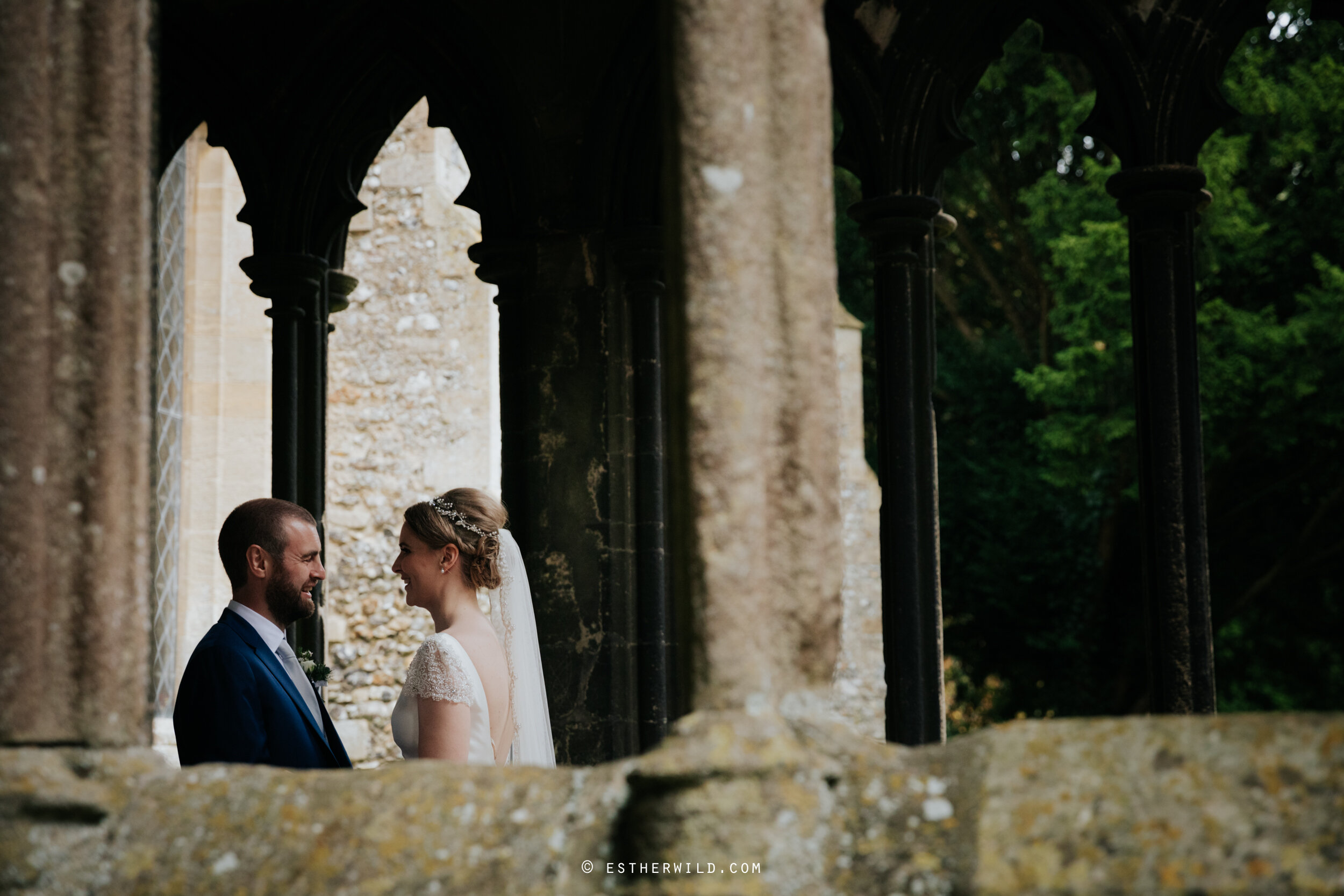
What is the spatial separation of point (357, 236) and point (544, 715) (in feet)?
21.1

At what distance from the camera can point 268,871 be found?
1.69m

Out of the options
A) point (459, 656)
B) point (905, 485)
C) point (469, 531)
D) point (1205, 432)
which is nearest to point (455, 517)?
point (469, 531)

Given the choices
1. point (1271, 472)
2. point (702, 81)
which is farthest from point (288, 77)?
point (1271, 472)

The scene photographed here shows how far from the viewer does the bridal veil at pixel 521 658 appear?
3641 millimetres

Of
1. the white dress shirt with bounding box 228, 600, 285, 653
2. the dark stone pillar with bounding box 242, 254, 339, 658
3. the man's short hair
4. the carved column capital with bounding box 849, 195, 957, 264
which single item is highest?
the carved column capital with bounding box 849, 195, 957, 264

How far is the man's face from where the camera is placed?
3.17m

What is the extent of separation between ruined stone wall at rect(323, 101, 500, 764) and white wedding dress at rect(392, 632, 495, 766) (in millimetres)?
5943

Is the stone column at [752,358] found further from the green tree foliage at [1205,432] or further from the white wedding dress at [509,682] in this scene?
the green tree foliage at [1205,432]

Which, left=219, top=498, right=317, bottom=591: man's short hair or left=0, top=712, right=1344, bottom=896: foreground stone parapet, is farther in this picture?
left=219, top=498, right=317, bottom=591: man's short hair

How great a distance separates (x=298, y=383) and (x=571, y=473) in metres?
1.33

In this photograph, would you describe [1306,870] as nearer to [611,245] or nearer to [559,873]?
[559,873]

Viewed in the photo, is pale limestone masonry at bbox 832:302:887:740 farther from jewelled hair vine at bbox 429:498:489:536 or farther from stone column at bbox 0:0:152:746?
stone column at bbox 0:0:152:746

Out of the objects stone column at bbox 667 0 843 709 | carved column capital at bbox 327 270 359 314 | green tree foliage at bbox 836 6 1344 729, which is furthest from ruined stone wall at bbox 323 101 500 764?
stone column at bbox 667 0 843 709

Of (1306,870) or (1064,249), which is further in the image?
(1064,249)
